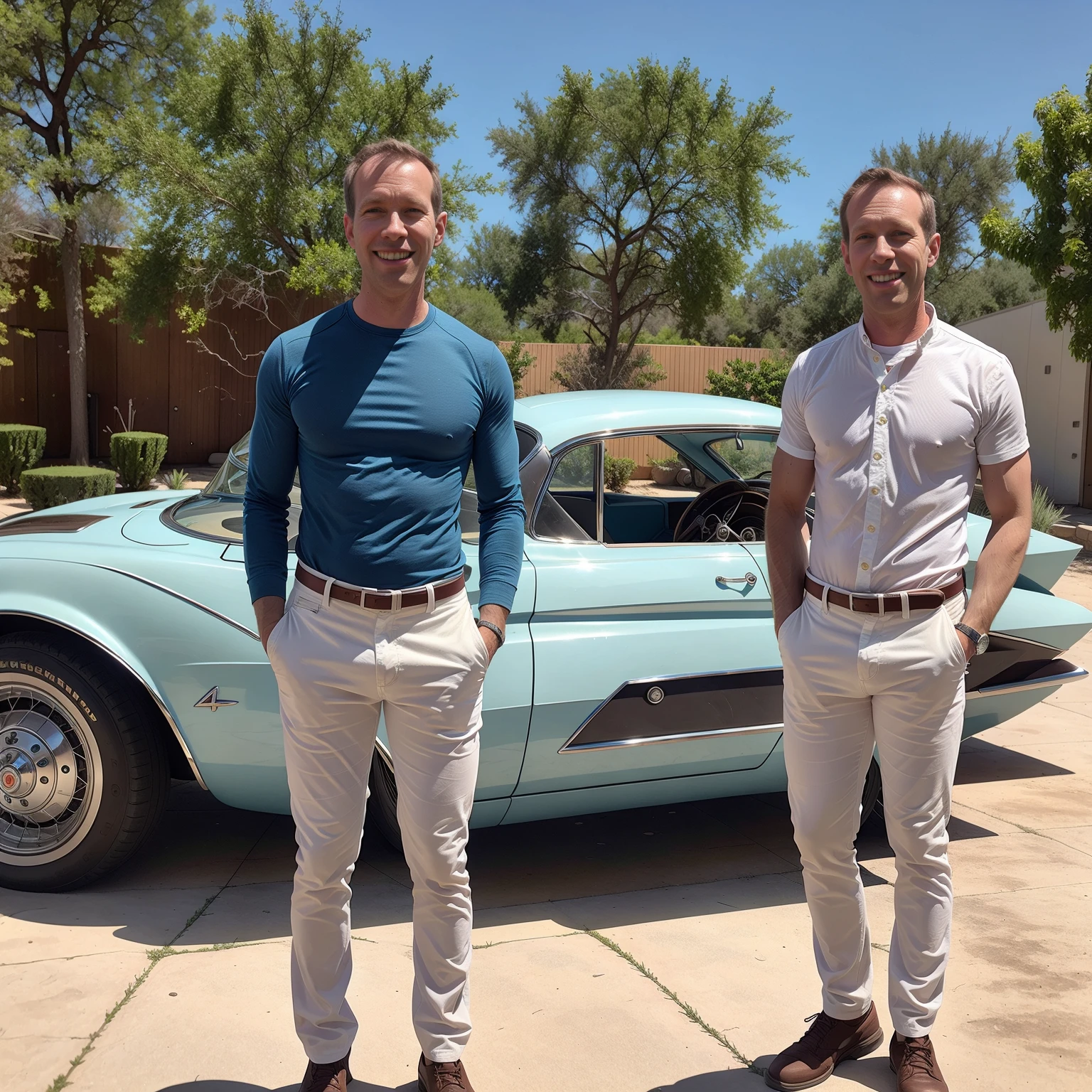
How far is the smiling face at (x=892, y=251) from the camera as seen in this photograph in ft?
8.05

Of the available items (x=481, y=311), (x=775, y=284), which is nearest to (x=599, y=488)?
(x=481, y=311)

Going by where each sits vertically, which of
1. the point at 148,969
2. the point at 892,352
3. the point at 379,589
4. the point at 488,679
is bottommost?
the point at 148,969

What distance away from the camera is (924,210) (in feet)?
8.20

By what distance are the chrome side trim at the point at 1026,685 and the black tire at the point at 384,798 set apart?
2098 millimetres

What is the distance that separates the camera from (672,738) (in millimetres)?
3613

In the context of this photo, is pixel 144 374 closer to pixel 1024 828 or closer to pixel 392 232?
Result: pixel 1024 828

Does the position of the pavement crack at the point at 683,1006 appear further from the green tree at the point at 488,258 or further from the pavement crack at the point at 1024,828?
the green tree at the point at 488,258

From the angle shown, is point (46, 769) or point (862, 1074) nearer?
point (862, 1074)

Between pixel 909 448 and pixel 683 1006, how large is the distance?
62.8 inches

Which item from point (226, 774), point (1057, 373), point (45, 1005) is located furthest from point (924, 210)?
point (1057, 373)

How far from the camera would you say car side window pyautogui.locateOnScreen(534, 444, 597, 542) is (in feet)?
12.0

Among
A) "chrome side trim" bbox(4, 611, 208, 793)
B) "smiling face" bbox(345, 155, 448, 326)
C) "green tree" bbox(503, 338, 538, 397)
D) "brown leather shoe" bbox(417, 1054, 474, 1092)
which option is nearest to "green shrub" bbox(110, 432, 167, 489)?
"green tree" bbox(503, 338, 538, 397)

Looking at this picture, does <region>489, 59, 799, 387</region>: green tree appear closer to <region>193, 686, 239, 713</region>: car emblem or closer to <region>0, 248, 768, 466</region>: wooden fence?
<region>0, 248, 768, 466</region>: wooden fence

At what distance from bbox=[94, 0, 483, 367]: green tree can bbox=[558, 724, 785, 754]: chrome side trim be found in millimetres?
15098
